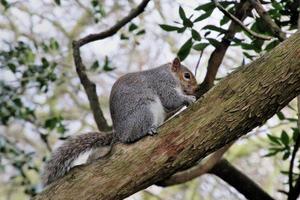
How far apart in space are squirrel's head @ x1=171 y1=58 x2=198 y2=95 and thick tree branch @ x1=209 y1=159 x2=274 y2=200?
1.18ft

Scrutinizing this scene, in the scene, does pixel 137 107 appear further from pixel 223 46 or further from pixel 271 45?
pixel 271 45

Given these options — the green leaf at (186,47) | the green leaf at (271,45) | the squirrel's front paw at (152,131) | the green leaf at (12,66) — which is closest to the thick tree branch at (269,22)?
the green leaf at (271,45)

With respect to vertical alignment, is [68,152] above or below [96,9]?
below

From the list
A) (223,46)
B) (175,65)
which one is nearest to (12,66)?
(175,65)

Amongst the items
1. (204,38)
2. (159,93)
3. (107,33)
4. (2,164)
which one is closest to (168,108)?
(159,93)

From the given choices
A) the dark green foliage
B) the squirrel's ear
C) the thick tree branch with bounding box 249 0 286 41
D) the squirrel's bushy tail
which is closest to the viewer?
the squirrel's bushy tail

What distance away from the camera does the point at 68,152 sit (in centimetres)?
193

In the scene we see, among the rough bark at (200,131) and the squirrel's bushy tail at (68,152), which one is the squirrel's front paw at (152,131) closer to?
the rough bark at (200,131)

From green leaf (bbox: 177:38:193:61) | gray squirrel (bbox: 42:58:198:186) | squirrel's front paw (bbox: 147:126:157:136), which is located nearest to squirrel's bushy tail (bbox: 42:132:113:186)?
gray squirrel (bbox: 42:58:198:186)

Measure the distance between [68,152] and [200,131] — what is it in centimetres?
54

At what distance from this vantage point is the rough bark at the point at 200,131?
1.53m

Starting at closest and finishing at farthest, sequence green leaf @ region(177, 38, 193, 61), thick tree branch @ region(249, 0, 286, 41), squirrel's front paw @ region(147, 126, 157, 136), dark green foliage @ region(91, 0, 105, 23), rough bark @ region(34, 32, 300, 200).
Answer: rough bark @ region(34, 32, 300, 200) → squirrel's front paw @ region(147, 126, 157, 136) → thick tree branch @ region(249, 0, 286, 41) → green leaf @ region(177, 38, 193, 61) → dark green foliage @ region(91, 0, 105, 23)

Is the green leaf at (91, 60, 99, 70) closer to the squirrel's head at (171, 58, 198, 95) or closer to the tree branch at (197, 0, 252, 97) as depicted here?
the squirrel's head at (171, 58, 198, 95)

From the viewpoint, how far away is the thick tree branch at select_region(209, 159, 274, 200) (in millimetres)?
2461
